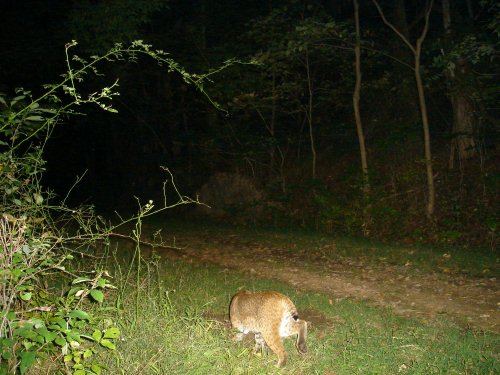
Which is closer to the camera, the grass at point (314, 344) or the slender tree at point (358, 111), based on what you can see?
the grass at point (314, 344)

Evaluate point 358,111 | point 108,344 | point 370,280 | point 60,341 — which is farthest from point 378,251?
point 60,341

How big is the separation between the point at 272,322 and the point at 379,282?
4614 millimetres

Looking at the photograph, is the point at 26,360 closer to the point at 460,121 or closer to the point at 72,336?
the point at 72,336

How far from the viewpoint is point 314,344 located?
20.4 ft

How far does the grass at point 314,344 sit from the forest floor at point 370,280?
65 centimetres

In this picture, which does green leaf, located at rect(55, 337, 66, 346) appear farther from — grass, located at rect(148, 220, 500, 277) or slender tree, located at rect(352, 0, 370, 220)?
slender tree, located at rect(352, 0, 370, 220)

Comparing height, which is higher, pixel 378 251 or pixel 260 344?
pixel 260 344

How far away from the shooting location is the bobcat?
5387 mm

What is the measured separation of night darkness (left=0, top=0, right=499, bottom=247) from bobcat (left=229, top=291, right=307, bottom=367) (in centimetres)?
803

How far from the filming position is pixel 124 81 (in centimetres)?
2370

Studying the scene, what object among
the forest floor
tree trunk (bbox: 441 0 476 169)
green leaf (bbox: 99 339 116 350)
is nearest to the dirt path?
the forest floor

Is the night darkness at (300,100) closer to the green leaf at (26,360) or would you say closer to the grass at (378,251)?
the grass at (378,251)

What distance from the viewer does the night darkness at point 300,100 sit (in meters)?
14.5

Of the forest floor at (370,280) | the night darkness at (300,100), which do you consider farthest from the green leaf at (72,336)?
the night darkness at (300,100)
